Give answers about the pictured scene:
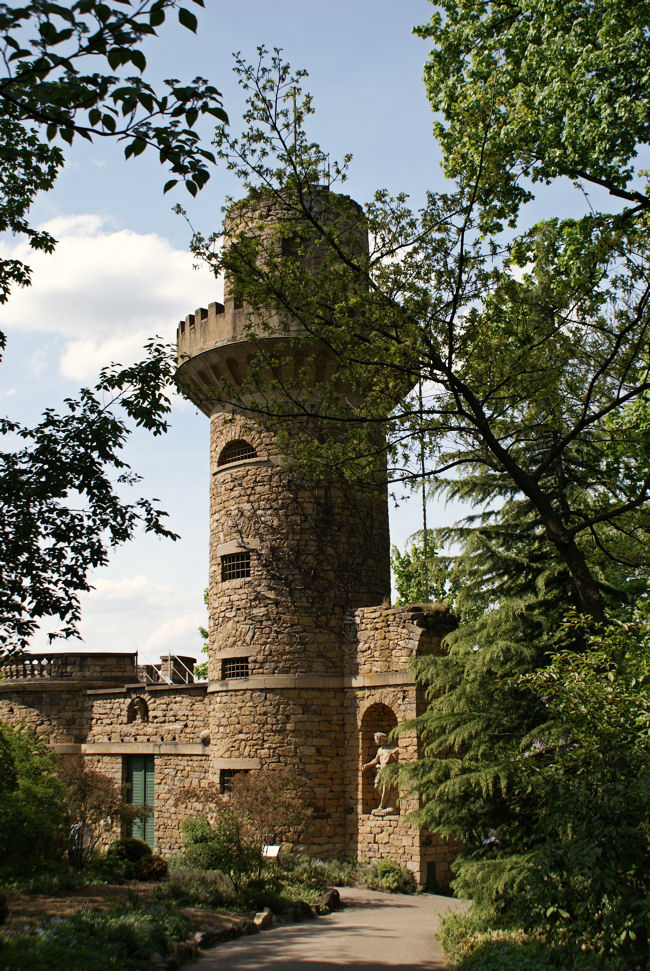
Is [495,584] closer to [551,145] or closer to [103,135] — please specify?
[551,145]

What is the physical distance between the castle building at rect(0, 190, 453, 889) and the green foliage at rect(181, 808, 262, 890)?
218 cm

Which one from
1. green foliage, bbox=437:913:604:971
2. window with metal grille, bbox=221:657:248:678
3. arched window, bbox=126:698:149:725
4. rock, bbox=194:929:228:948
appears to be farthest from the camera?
arched window, bbox=126:698:149:725

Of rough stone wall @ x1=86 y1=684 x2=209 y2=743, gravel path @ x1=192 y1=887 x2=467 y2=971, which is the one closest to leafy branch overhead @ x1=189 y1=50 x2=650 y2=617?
gravel path @ x1=192 y1=887 x2=467 y2=971

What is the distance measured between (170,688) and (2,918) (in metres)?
9.25

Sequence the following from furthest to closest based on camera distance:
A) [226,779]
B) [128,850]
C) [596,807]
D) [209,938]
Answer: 1. [226,779]
2. [128,850]
3. [209,938]
4. [596,807]

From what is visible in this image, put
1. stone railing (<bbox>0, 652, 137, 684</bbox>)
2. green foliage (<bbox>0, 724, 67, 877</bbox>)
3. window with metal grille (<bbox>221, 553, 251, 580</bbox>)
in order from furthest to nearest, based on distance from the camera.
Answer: stone railing (<bbox>0, 652, 137, 684</bbox>) → window with metal grille (<bbox>221, 553, 251, 580</bbox>) → green foliage (<bbox>0, 724, 67, 877</bbox>)

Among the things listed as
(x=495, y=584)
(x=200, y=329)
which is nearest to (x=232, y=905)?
(x=495, y=584)

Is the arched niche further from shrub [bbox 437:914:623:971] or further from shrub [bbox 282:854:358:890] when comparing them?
shrub [bbox 437:914:623:971]

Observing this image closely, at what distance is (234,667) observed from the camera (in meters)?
16.5

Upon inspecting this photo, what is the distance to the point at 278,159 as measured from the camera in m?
9.85

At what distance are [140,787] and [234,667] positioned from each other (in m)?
4.58

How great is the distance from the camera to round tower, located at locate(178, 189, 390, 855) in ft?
50.9

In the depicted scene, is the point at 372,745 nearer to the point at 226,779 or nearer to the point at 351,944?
the point at 226,779

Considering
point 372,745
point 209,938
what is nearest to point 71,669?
point 372,745
